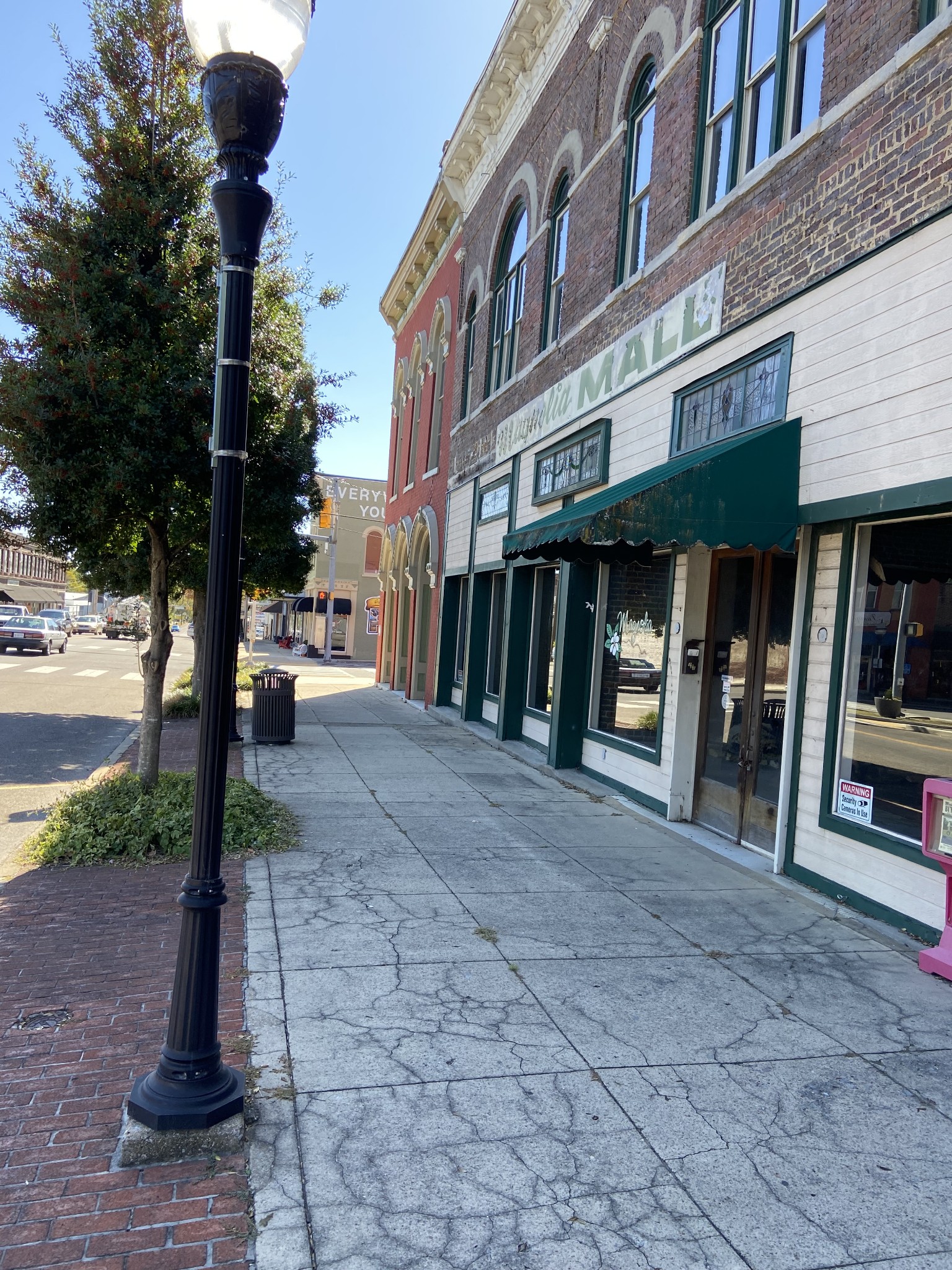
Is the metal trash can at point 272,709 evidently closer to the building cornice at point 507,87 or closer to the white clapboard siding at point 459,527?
the white clapboard siding at point 459,527

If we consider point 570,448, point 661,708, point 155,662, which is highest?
point 570,448

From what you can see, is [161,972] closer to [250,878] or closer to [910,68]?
[250,878]

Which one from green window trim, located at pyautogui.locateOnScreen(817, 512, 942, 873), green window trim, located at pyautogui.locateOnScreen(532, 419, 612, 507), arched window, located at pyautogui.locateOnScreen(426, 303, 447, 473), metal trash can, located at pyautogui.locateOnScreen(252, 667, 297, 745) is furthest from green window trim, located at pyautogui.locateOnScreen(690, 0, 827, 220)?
arched window, located at pyautogui.locateOnScreen(426, 303, 447, 473)

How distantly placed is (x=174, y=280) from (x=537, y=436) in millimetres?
6417

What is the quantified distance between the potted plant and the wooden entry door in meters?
0.95

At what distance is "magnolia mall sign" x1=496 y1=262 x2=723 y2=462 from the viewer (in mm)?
8117

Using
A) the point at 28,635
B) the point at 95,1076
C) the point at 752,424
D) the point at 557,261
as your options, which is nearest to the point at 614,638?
the point at 752,424

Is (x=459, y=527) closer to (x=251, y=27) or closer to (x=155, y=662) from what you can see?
(x=155, y=662)

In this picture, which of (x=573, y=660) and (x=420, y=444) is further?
(x=420, y=444)

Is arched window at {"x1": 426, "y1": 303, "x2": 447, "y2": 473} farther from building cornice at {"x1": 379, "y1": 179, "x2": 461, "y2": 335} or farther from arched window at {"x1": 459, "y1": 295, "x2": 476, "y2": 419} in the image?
arched window at {"x1": 459, "y1": 295, "x2": 476, "y2": 419}

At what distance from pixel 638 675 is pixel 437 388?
1196cm

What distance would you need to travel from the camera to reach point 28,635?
107 feet

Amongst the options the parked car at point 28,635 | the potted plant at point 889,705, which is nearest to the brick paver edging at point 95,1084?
the potted plant at point 889,705

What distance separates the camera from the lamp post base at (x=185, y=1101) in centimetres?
312
